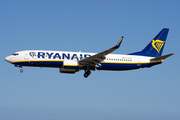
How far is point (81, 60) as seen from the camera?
164ft

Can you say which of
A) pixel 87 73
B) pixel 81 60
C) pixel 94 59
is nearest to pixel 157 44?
pixel 94 59

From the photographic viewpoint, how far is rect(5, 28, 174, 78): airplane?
164ft

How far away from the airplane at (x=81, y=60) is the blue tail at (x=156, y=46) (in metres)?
1.32

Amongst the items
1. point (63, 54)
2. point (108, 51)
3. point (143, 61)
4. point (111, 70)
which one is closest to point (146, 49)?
point (143, 61)

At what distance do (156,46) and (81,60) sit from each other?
15717 millimetres

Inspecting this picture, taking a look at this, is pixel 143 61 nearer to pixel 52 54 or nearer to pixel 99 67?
pixel 99 67

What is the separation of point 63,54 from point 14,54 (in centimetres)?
819

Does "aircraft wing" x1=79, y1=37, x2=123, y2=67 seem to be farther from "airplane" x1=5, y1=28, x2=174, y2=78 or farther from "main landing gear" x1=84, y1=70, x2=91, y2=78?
"main landing gear" x1=84, y1=70, x2=91, y2=78

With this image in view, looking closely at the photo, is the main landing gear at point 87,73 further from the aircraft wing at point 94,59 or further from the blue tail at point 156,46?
the blue tail at point 156,46

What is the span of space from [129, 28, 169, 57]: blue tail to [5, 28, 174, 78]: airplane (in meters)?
1.32

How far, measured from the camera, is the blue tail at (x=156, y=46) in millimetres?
56219

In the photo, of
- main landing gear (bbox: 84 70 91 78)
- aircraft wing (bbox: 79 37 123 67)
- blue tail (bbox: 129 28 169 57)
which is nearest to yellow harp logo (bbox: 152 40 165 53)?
blue tail (bbox: 129 28 169 57)

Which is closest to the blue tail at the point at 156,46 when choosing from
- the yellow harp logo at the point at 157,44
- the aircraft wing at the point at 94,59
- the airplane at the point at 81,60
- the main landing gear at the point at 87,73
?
the yellow harp logo at the point at 157,44

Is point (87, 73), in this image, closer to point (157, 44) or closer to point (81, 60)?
point (81, 60)
